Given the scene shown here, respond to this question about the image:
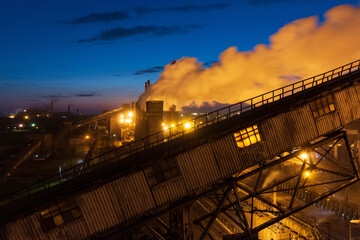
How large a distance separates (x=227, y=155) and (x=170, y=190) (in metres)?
3.07

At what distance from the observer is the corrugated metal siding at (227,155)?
468 inches

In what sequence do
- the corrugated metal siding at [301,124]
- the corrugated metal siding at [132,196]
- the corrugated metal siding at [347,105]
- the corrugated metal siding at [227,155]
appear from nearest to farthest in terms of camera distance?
the corrugated metal siding at [132,196], the corrugated metal siding at [227,155], the corrugated metal siding at [301,124], the corrugated metal siding at [347,105]

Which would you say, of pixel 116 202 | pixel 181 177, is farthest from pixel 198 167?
pixel 116 202

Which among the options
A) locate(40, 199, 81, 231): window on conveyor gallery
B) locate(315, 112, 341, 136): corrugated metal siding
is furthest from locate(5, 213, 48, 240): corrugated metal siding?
locate(315, 112, 341, 136): corrugated metal siding

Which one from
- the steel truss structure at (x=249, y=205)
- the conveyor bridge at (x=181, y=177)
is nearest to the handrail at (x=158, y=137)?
the conveyor bridge at (x=181, y=177)

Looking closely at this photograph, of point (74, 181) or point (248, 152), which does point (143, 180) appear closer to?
point (74, 181)

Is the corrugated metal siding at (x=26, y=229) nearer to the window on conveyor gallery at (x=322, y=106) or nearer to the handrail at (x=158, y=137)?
the handrail at (x=158, y=137)

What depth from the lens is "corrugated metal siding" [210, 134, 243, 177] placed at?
11.9 m

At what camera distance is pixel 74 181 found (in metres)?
11.4

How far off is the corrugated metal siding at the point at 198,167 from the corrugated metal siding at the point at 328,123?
6158 mm

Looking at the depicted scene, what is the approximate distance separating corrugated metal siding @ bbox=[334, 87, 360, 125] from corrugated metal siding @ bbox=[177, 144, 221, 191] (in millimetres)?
7923

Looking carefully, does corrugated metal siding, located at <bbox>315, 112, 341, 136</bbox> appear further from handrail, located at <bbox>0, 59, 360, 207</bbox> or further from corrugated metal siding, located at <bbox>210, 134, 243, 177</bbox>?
corrugated metal siding, located at <bbox>210, 134, 243, 177</bbox>

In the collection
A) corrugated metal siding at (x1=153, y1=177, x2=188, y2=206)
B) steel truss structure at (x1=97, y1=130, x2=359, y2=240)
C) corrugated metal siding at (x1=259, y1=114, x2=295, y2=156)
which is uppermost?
corrugated metal siding at (x1=259, y1=114, x2=295, y2=156)

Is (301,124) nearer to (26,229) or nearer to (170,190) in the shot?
(170,190)
